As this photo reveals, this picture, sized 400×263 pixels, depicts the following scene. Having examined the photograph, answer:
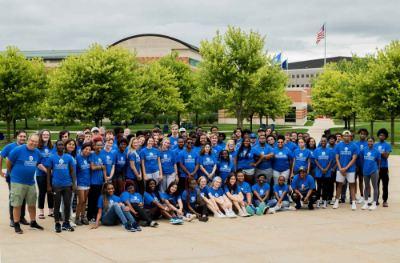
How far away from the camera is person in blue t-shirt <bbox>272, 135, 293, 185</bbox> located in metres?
11.8

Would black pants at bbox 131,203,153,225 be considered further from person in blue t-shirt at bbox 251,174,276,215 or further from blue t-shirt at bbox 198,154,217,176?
person in blue t-shirt at bbox 251,174,276,215

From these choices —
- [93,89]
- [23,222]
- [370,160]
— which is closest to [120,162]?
[23,222]

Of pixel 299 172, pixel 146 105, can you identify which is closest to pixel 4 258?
pixel 299 172

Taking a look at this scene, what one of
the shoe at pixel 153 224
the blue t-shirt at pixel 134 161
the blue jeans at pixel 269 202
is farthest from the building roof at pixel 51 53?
the shoe at pixel 153 224

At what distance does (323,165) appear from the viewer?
38.9 feet

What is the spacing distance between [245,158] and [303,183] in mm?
1456

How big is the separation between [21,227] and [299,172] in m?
6.12

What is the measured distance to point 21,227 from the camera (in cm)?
957

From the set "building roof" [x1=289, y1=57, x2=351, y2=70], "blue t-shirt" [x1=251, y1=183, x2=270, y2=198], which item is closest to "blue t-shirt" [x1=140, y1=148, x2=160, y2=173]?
"blue t-shirt" [x1=251, y1=183, x2=270, y2=198]

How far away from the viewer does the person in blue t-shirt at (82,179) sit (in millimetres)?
9734

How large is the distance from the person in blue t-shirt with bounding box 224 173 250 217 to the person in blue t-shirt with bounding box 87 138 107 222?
279cm

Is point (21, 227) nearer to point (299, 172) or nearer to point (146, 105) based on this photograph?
point (299, 172)

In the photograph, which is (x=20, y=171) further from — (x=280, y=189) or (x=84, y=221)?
(x=280, y=189)

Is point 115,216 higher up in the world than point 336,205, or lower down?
higher up
